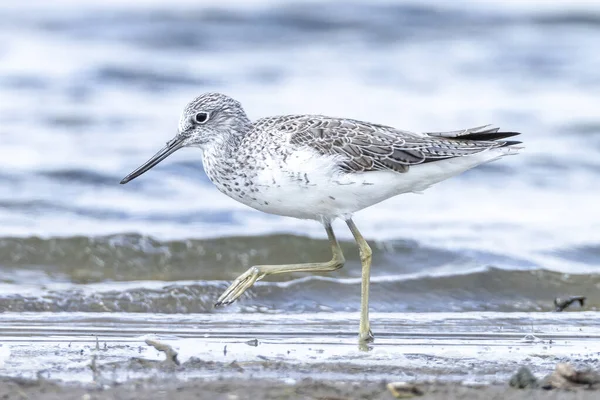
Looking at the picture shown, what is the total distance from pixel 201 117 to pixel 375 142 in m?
1.43

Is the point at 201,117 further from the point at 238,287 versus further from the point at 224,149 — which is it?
the point at 238,287

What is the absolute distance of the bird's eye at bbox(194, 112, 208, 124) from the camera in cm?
836

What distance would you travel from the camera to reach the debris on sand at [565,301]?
9531mm

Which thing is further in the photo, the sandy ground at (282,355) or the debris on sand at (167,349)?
the debris on sand at (167,349)

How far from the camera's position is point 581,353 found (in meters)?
7.45

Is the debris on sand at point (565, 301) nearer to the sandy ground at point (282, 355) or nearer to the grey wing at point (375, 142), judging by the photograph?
the sandy ground at point (282, 355)

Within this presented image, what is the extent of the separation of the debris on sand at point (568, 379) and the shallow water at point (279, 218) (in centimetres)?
54

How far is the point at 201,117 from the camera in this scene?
8375mm

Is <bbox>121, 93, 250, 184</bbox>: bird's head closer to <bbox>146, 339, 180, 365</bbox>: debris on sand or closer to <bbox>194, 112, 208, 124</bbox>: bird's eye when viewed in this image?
<bbox>194, 112, 208, 124</bbox>: bird's eye

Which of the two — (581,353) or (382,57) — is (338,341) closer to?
(581,353)

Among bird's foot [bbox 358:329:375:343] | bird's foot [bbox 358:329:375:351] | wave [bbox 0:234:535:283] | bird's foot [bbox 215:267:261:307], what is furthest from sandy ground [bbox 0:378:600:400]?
wave [bbox 0:234:535:283]

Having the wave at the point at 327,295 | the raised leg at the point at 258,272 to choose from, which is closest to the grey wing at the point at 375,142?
the raised leg at the point at 258,272

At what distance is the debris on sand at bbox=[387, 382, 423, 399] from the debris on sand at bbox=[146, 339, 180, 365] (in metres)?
1.53

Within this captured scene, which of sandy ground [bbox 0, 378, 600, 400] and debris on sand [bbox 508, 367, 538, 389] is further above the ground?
debris on sand [bbox 508, 367, 538, 389]
